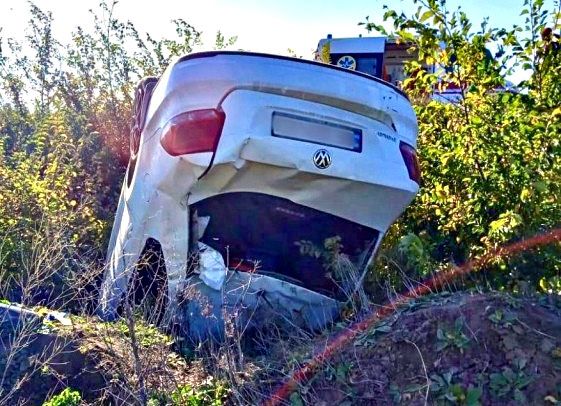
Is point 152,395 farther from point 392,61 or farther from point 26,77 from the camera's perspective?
point 392,61

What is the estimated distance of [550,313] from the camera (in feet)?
9.96

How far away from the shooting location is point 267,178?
3.52 meters

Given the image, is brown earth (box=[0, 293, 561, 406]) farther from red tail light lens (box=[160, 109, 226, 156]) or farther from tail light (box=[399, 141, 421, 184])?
red tail light lens (box=[160, 109, 226, 156])

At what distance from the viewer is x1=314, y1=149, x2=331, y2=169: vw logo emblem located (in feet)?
11.4

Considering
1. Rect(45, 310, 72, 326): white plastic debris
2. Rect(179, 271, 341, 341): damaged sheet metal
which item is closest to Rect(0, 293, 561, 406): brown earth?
Rect(45, 310, 72, 326): white plastic debris

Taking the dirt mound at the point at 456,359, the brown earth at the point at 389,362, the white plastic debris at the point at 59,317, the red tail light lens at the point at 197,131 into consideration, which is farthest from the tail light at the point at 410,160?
the white plastic debris at the point at 59,317

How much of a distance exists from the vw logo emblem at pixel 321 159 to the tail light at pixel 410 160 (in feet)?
1.74

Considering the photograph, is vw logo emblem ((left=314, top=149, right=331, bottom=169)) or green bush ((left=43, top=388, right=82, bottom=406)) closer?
green bush ((left=43, top=388, right=82, bottom=406))

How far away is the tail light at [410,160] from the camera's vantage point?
381 centimetres

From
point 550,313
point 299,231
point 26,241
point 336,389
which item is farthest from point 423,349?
point 26,241

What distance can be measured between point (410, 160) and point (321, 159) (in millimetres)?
634

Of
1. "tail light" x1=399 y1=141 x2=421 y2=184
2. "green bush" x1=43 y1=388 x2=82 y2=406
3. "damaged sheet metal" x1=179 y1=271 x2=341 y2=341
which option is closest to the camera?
"green bush" x1=43 y1=388 x2=82 y2=406

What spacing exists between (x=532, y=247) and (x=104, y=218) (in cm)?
363

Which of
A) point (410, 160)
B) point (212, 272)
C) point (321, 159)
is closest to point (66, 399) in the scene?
point (212, 272)
